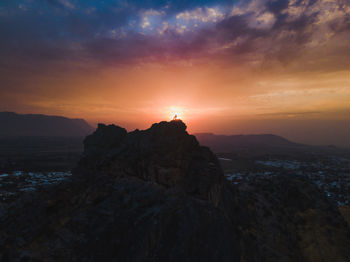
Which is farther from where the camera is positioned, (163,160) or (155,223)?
(163,160)

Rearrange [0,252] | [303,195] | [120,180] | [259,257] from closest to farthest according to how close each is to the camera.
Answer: [0,252]
[120,180]
[259,257]
[303,195]

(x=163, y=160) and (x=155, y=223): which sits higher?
(x=163, y=160)

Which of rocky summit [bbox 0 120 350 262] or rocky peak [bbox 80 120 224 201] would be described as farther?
rocky peak [bbox 80 120 224 201]

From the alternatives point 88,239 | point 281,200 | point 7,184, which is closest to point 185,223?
point 88,239

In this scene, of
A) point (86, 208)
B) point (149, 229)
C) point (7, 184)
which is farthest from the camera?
point (7, 184)

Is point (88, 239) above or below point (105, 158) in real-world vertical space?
below

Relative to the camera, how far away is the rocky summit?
27.4ft

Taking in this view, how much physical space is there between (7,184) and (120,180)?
83.5 m

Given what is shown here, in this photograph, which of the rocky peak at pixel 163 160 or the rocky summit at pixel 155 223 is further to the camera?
the rocky peak at pixel 163 160

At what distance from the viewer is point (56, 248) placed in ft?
27.2

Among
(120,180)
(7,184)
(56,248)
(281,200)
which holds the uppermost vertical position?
(120,180)

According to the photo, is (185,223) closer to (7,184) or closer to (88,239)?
(88,239)

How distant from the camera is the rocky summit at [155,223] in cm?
836

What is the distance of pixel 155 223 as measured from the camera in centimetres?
895
